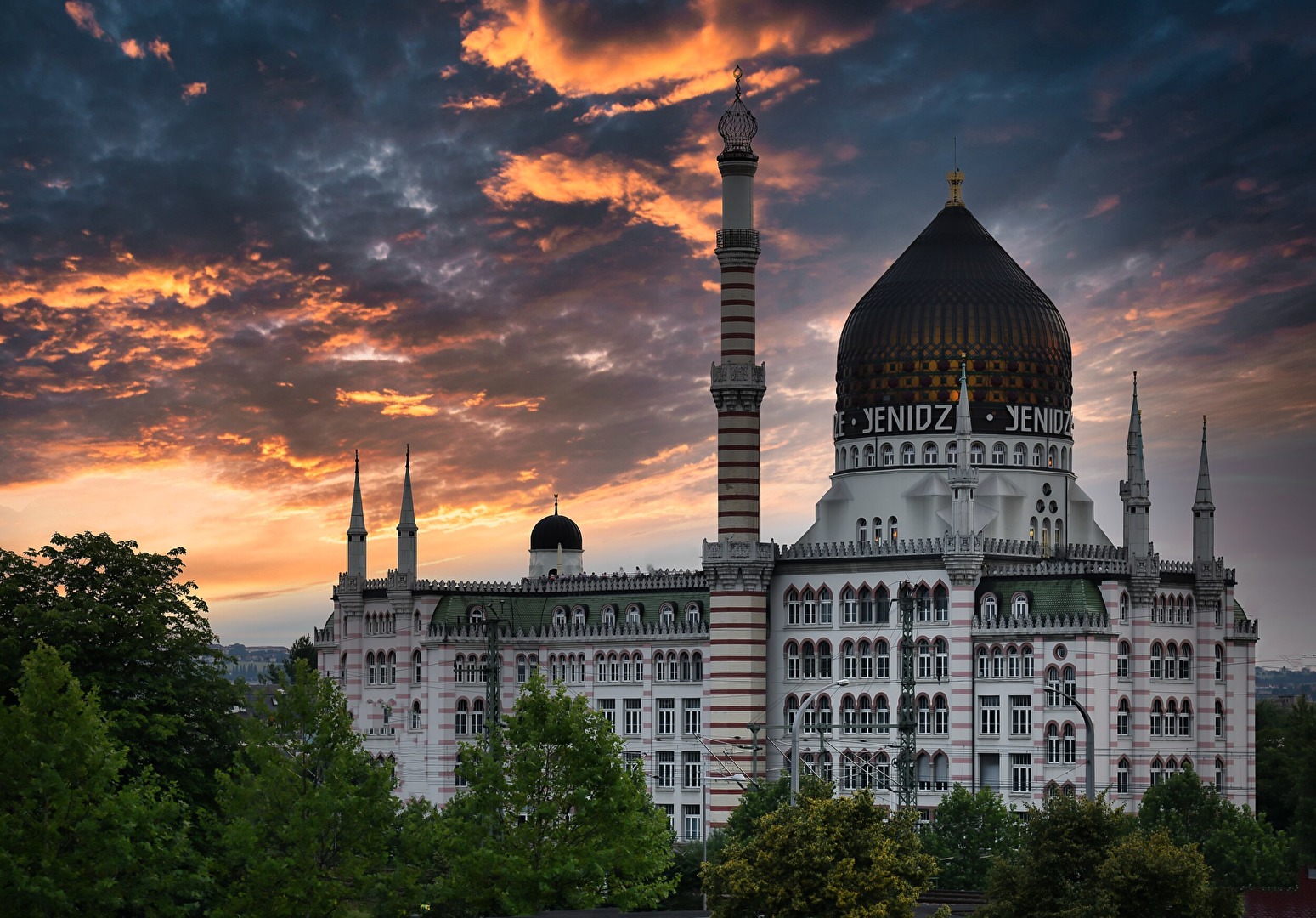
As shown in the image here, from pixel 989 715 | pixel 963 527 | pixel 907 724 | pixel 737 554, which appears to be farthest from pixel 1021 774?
pixel 737 554

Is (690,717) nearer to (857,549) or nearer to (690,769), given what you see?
(690,769)

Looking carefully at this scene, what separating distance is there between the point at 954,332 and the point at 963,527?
15.9 m

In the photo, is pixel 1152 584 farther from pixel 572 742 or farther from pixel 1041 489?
pixel 572 742

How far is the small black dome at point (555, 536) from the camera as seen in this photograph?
172 m

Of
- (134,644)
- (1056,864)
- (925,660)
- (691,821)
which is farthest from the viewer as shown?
(691,821)

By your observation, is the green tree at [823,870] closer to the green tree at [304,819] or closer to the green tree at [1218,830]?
the green tree at [304,819]

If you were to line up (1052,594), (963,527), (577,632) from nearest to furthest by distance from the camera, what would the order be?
1. (1052,594)
2. (963,527)
3. (577,632)

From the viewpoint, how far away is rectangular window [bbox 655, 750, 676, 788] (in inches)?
5787

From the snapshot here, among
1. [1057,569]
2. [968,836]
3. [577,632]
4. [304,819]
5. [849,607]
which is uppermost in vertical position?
[1057,569]

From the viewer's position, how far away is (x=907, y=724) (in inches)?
4911

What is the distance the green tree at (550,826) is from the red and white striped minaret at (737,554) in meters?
44.8

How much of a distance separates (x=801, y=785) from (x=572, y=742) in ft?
86.5

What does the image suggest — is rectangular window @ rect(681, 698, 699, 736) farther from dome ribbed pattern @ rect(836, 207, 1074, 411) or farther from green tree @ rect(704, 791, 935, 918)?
green tree @ rect(704, 791, 935, 918)

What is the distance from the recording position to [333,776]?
80688 millimetres
